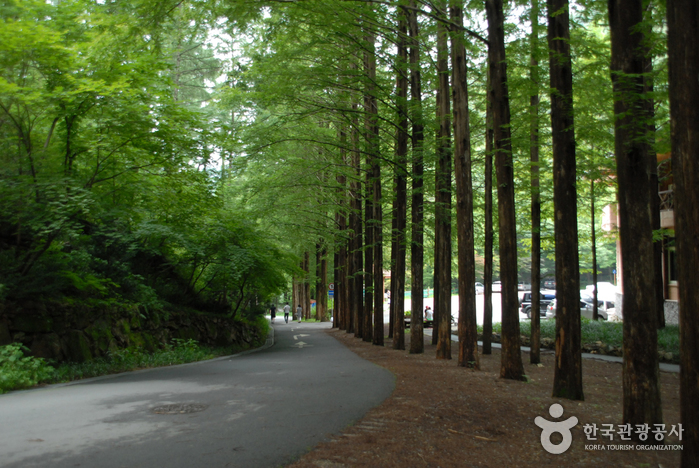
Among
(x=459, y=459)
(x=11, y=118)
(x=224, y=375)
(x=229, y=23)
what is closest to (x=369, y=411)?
(x=459, y=459)

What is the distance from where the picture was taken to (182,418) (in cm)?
626

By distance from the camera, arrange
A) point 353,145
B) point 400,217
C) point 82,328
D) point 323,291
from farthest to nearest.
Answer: point 323,291 → point 353,145 → point 400,217 → point 82,328

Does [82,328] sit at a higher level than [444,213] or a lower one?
lower

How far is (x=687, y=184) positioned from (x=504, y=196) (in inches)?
241

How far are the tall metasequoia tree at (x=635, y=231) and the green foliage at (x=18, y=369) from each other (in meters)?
9.49

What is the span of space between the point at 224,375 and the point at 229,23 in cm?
701

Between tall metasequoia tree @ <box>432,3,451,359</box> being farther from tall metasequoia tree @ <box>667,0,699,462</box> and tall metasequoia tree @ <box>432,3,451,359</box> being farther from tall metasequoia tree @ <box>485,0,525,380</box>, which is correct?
tall metasequoia tree @ <box>667,0,699,462</box>

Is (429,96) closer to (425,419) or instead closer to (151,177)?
(151,177)

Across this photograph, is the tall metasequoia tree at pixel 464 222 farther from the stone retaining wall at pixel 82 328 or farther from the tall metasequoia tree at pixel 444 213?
the stone retaining wall at pixel 82 328

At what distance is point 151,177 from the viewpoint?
13.9m

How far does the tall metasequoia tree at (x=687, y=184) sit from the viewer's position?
13.4 ft

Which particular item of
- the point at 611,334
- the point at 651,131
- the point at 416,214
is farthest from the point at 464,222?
the point at 611,334

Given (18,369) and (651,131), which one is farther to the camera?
(18,369)

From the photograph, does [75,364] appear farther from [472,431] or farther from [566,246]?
[566,246]
